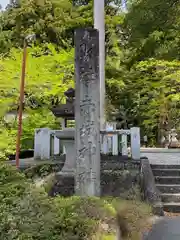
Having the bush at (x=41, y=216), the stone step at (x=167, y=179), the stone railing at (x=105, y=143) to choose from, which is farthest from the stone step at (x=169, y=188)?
the bush at (x=41, y=216)

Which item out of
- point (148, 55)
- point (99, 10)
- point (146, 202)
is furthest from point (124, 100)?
point (146, 202)

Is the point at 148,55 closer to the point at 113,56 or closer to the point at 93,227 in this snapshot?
the point at 113,56

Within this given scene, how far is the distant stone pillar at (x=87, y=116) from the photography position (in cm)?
625

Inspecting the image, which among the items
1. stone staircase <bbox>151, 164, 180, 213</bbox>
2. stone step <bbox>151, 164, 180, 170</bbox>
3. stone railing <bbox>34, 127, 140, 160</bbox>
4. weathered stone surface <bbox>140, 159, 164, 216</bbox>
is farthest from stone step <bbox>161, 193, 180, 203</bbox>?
stone railing <bbox>34, 127, 140, 160</bbox>

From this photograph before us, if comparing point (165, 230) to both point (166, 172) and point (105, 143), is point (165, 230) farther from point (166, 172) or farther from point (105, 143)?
point (105, 143)

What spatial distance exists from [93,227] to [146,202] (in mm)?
2951

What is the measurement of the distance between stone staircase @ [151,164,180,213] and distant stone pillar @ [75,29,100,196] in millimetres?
1878

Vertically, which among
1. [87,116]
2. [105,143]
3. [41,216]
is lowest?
[41,216]

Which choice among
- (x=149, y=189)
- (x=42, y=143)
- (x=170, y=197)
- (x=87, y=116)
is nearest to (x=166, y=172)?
(x=170, y=197)

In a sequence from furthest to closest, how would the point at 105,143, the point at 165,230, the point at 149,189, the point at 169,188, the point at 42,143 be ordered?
the point at 42,143
the point at 105,143
the point at 169,188
the point at 149,189
the point at 165,230

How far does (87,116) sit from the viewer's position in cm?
632

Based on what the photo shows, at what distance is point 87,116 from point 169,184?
3053 mm

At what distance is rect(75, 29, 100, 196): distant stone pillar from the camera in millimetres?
6254

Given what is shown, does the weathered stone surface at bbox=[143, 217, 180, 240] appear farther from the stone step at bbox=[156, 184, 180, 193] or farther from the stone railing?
the stone railing
